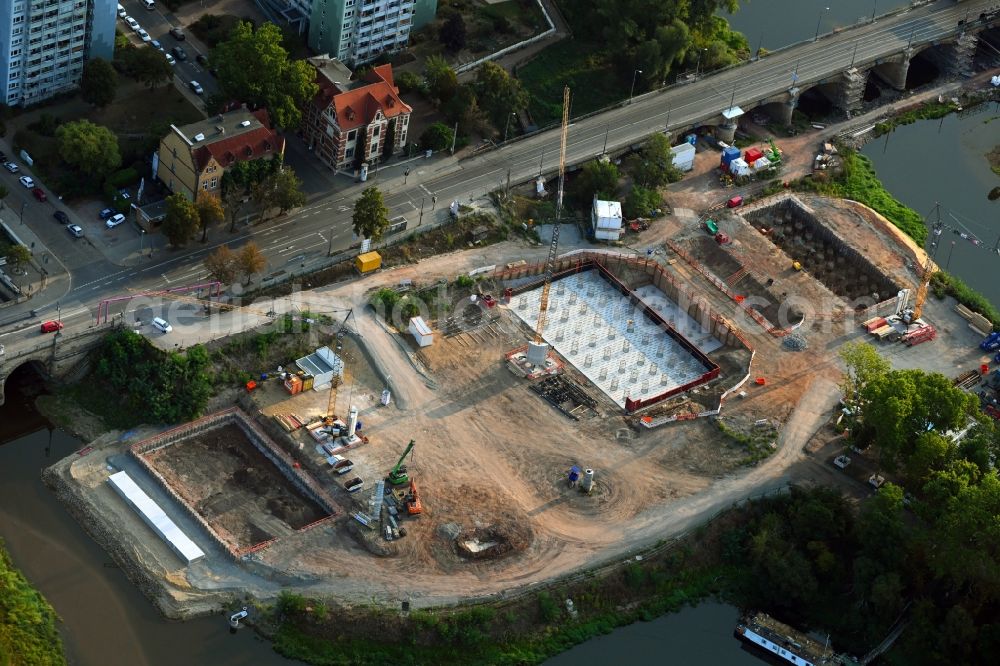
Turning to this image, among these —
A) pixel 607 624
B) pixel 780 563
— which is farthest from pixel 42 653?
pixel 780 563

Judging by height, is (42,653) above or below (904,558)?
below

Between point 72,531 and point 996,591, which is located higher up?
point 996,591

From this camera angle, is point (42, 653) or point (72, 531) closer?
point (42, 653)

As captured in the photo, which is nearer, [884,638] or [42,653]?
[42,653]

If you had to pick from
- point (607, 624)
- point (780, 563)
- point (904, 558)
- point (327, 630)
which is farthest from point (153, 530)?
point (904, 558)

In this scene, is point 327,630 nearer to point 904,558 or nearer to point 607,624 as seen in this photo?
point 607,624

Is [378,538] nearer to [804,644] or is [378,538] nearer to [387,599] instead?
[387,599]

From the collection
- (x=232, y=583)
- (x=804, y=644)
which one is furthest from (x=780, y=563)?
(x=232, y=583)

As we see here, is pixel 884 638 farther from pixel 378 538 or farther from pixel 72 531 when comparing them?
pixel 72 531
